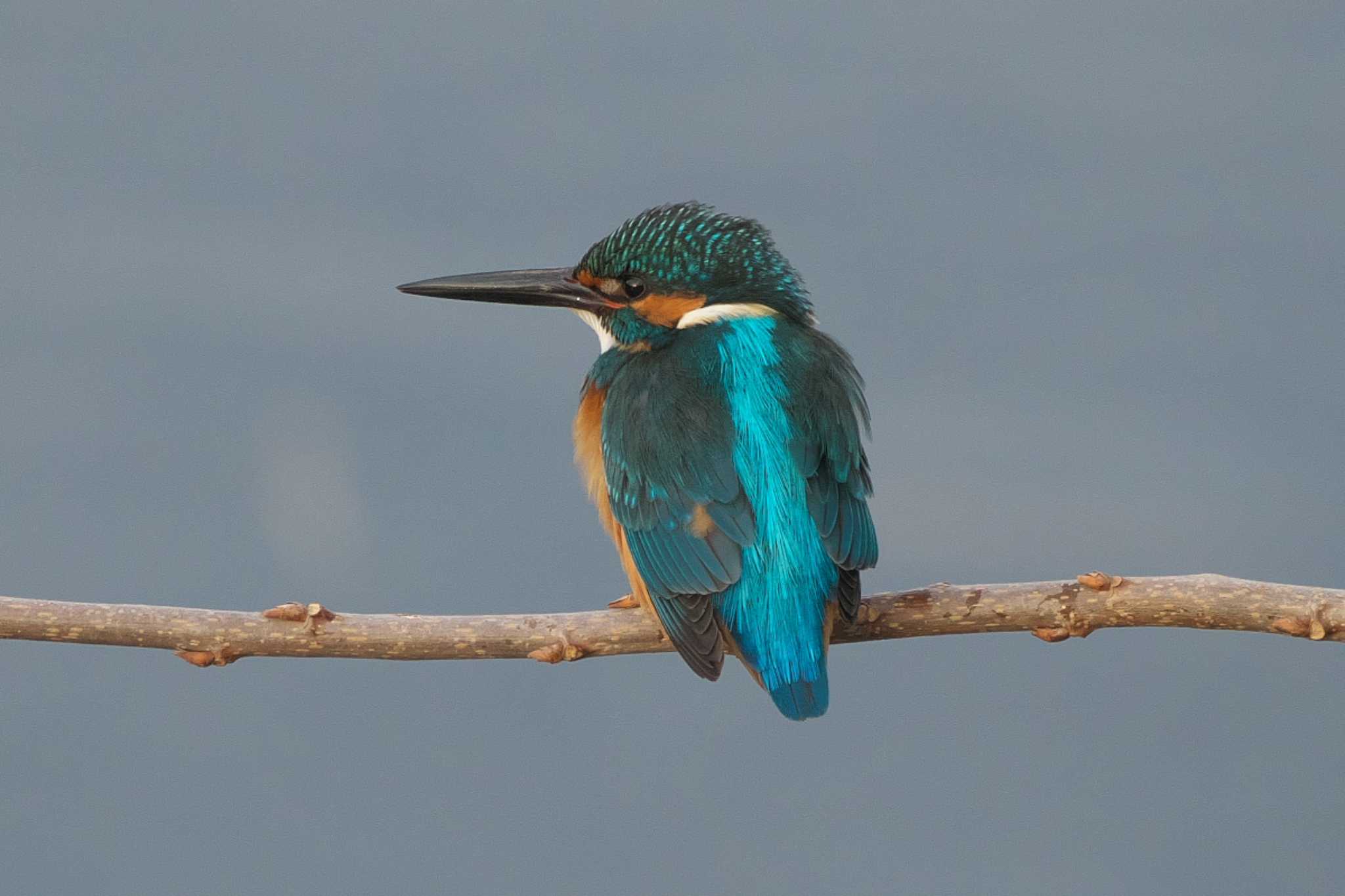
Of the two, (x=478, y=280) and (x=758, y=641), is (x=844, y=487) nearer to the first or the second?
(x=758, y=641)

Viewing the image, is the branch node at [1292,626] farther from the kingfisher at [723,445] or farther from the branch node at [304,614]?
the branch node at [304,614]

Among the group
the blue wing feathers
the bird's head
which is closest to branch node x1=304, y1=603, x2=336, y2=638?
the blue wing feathers

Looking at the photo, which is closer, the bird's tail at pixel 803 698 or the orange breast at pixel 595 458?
the bird's tail at pixel 803 698

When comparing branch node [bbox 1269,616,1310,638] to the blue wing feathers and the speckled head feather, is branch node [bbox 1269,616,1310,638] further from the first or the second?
the speckled head feather

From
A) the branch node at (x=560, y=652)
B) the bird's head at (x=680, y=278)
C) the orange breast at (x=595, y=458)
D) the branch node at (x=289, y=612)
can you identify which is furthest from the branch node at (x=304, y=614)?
the bird's head at (x=680, y=278)

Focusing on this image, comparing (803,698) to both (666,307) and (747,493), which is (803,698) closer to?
(747,493)

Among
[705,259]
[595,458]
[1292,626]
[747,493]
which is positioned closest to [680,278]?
[705,259]

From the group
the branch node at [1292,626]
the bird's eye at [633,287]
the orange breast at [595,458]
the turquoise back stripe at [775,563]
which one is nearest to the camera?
the branch node at [1292,626]

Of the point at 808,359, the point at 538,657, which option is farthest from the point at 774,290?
the point at 538,657
